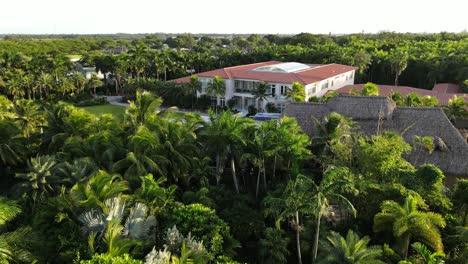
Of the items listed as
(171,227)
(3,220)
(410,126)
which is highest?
(410,126)

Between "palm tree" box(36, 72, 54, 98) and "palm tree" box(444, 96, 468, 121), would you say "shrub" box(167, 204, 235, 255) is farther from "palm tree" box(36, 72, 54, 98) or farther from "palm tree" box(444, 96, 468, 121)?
"palm tree" box(36, 72, 54, 98)

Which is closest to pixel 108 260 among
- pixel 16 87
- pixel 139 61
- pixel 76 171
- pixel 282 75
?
pixel 76 171

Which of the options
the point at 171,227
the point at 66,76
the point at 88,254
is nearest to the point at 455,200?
the point at 171,227

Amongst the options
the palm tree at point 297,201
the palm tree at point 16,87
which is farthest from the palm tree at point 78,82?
the palm tree at point 297,201

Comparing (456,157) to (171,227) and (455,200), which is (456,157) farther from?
(171,227)

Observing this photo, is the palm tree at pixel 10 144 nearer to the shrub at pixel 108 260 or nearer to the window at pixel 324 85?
the shrub at pixel 108 260
